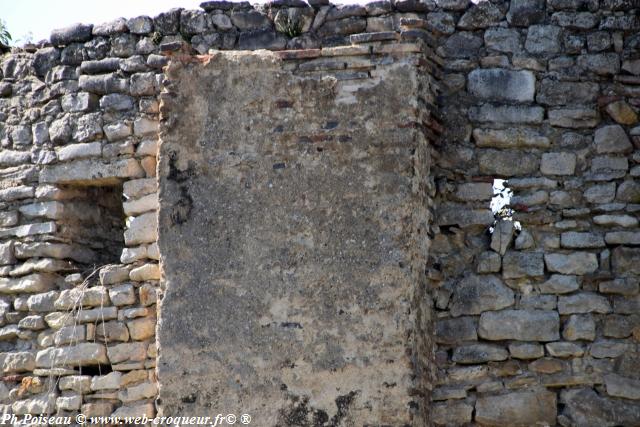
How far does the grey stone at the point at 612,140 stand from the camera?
21.3 ft

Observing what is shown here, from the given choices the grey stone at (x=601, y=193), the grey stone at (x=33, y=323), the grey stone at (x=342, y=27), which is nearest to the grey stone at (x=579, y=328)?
the grey stone at (x=601, y=193)

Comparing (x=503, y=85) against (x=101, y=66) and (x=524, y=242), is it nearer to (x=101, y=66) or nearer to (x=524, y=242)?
(x=524, y=242)

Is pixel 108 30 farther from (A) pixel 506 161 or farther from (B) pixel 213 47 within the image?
(A) pixel 506 161

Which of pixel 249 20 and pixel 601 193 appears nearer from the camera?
pixel 601 193

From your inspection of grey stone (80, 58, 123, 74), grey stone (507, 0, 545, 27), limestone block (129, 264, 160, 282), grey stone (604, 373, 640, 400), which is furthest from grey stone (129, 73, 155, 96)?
grey stone (604, 373, 640, 400)

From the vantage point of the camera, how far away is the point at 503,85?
6613 mm

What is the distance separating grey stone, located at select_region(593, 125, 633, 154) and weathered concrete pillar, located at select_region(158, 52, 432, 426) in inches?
38.2

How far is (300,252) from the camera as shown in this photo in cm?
637

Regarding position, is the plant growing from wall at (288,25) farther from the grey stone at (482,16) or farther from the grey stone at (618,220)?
the grey stone at (618,220)

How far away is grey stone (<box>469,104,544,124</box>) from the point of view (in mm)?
6566

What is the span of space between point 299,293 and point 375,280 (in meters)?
0.42

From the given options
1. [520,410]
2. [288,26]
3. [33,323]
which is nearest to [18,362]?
[33,323]

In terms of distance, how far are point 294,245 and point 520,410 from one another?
58.9 inches

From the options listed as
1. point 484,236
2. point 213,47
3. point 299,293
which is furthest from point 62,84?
point 484,236
